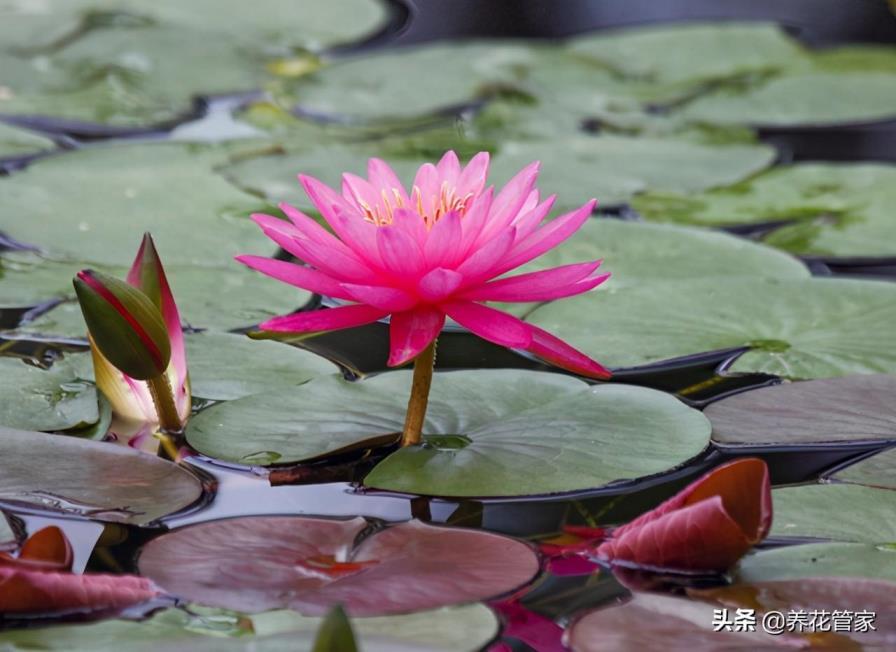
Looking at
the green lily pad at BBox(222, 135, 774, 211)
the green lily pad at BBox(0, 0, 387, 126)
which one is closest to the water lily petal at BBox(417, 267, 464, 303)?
the green lily pad at BBox(222, 135, 774, 211)

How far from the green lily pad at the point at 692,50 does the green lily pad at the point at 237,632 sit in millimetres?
2346

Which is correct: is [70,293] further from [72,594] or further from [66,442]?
[72,594]

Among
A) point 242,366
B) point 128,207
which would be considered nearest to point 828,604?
point 242,366

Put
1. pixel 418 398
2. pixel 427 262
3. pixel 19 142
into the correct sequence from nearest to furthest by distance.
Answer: pixel 427 262, pixel 418 398, pixel 19 142

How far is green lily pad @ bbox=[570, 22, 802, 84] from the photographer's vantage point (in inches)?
123

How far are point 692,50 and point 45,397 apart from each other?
7.80ft

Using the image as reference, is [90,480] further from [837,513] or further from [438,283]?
[837,513]

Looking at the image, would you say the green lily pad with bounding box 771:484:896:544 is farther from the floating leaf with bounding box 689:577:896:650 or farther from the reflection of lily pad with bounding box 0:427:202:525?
the reflection of lily pad with bounding box 0:427:202:525

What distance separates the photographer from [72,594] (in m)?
1.02

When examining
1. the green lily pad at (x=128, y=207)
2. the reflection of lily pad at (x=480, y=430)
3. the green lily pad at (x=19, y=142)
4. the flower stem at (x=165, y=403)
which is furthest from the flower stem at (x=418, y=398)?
the green lily pad at (x=19, y=142)

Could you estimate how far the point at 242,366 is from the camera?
152cm

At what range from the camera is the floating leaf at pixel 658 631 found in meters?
0.98

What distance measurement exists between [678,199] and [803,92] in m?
0.87

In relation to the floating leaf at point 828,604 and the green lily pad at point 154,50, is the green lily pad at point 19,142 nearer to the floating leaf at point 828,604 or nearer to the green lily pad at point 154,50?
the green lily pad at point 154,50
